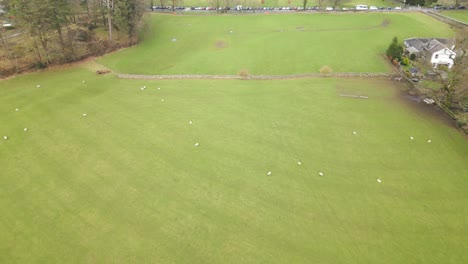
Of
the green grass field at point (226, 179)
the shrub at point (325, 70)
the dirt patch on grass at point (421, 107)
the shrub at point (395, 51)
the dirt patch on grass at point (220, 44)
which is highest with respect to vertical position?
the shrub at point (395, 51)

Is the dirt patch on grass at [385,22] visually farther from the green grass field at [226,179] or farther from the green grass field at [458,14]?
the green grass field at [226,179]

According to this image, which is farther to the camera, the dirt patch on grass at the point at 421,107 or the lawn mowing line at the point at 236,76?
the lawn mowing line at the point at 236,76

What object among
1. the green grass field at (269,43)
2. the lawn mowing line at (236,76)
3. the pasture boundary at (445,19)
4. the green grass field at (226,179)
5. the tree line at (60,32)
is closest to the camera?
the green grass field at (226,179)

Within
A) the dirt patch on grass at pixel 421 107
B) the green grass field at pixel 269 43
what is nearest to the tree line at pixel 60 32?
the green grass field at pixel 269 43

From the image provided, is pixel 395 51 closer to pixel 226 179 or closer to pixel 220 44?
pixel 220 44

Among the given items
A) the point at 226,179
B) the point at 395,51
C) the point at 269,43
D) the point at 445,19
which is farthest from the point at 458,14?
the point at 226,179

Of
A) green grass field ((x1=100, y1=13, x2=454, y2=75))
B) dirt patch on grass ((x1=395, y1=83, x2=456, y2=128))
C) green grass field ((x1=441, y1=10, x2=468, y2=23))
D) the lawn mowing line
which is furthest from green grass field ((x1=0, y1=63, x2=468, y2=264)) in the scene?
green grass field ((x1=441, y1=10, x2=468, y2=23))
